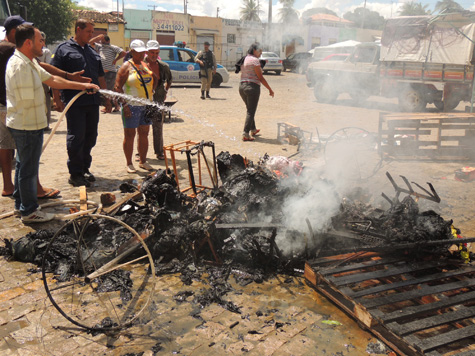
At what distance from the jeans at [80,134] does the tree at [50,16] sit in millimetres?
24659

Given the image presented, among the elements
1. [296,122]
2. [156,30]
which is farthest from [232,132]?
[156,30]

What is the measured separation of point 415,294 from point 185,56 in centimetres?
1744

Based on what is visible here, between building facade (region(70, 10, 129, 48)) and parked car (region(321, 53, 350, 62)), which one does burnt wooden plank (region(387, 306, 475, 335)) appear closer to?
parked car (region(321, 53, 350, 62))

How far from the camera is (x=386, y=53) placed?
46.1 ft

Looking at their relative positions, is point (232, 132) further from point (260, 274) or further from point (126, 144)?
point (260, 274)

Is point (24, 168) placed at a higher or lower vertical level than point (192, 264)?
higher

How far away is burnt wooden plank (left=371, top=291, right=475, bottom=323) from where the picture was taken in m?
2.67

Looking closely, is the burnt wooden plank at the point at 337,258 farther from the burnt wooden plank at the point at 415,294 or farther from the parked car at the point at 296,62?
the parked car at the point at 296,62

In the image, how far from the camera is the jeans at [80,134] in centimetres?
529

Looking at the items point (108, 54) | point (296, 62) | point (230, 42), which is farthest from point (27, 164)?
point (230, 42)

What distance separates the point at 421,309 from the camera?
2779 millimetres

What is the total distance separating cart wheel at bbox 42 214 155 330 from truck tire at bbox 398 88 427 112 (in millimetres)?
12247

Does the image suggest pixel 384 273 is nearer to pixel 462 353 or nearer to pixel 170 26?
pixel 462 353

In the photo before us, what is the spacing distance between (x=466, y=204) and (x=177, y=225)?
Answer: 409 cm
